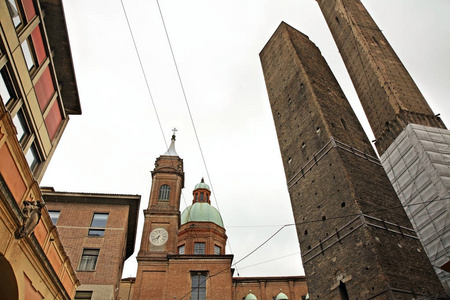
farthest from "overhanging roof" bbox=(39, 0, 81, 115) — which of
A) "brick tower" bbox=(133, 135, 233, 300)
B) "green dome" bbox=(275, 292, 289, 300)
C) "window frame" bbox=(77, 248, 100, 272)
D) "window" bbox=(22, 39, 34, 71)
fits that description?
"green dome" bbox=(275, 292, 289, 300)

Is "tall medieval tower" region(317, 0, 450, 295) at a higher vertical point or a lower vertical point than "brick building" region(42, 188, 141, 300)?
higher

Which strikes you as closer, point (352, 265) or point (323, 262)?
point (352, 265)

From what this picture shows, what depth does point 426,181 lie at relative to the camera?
1898cm

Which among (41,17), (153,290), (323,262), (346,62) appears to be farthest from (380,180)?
(346,62)

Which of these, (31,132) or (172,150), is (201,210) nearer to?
(172,150)

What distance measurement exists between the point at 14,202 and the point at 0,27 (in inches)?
156

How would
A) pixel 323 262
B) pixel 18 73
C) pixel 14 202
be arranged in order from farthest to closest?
1. pixel 323 262
2. pixel 18 73
3. pixel 14 202

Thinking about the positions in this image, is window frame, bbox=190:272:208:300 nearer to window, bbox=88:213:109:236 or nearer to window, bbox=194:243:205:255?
window, bbox=194:243:205:255

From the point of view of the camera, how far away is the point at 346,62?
33.1m

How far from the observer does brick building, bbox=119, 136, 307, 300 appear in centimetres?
2417

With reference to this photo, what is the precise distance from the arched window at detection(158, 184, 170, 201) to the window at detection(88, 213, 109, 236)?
10843 mm

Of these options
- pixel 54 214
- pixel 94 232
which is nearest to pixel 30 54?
pixel 94 232

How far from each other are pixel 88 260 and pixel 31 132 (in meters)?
9.57

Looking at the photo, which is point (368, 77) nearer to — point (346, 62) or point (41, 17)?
point (346, 62)
